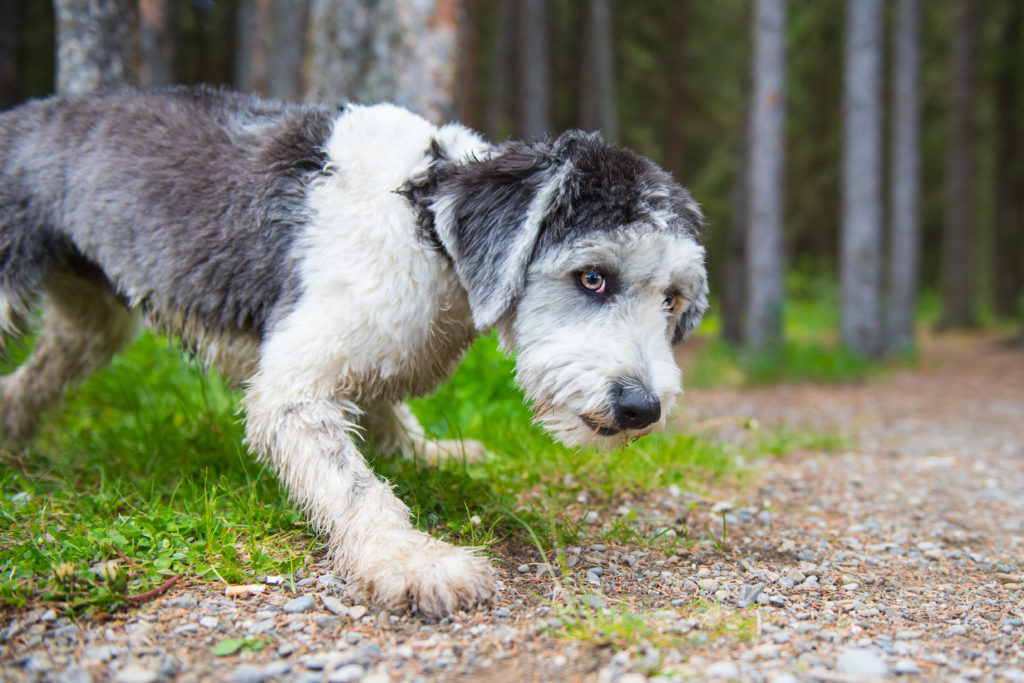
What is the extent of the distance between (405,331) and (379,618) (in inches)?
40.4

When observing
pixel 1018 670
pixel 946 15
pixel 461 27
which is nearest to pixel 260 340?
pixel 1018 670

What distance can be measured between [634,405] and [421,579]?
0.89m

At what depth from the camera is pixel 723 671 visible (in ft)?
6.73

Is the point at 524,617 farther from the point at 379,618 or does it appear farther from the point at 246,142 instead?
the point at 246,142

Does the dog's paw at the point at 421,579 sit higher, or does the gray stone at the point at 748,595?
the dog's paw at the point at 421,579

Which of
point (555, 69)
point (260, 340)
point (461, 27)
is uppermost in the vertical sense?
point (555, 69)

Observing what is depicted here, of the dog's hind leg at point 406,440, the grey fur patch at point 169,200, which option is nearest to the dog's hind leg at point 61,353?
the grey fur patch at point 169,200

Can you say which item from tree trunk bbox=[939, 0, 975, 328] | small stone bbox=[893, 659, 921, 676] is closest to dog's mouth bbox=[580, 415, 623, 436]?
small stone bbox=[893, 659, 921, 676]

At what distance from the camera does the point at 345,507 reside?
2.69 m

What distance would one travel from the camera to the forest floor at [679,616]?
2119 mm

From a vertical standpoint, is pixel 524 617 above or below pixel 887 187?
below

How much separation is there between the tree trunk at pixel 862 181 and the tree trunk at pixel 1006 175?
8331 mm

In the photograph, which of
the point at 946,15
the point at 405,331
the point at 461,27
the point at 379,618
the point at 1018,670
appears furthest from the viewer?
the point at 946,15

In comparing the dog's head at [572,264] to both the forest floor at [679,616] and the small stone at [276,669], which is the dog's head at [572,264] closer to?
the forest floor at [679,616]
